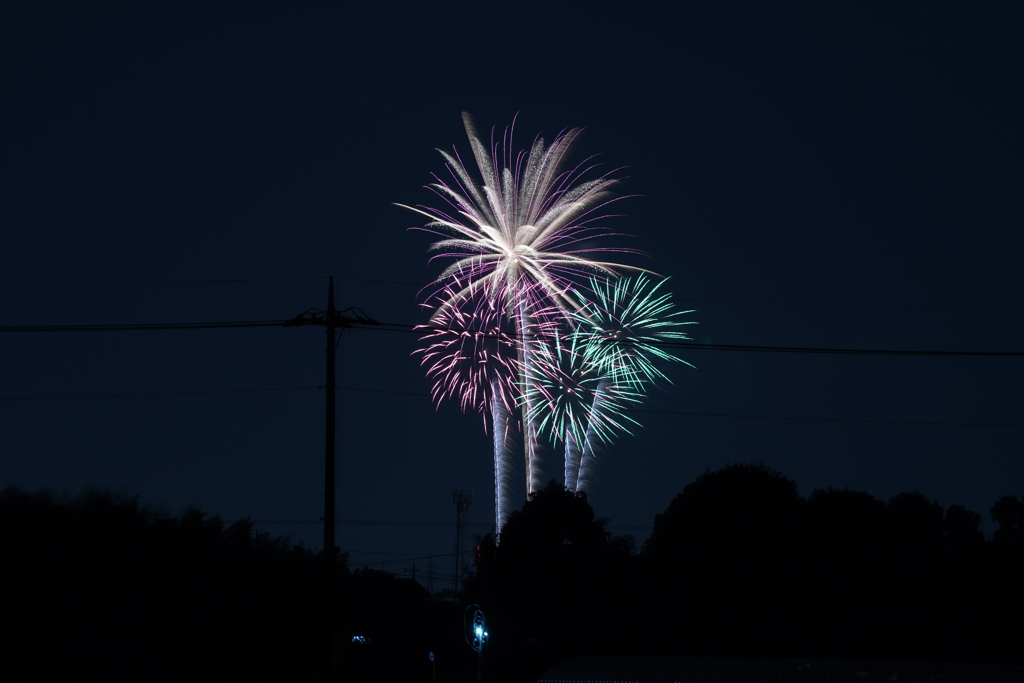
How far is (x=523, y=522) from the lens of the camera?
61.9 metres

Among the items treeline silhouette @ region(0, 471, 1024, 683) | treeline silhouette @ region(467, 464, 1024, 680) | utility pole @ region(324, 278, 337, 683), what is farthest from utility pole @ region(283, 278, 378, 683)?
treeline silhouette @ region(467, 464, 1024, 680)

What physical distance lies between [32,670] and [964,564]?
4586cm

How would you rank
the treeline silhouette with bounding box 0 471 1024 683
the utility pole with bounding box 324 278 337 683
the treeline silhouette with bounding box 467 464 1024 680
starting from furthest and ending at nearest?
the treeline silhouette with bounding box 467 464 1024 680 → the treeline silhouette with bounding box 0 471 1024 683 → the utility pole with bounding box 324 278 337 683

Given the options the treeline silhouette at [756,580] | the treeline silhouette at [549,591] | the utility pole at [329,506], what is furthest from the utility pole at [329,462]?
the treeline silhouette at [756,580]

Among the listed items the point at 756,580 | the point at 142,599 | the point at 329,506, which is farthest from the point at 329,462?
the point at 756,580

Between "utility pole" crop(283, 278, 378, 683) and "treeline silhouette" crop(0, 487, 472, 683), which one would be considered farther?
"treeline silhouette" crop(0, 487, 472, 683)

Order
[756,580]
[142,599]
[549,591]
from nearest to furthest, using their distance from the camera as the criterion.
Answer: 1. [142,599]
2. [756,580]
3. [549,591]

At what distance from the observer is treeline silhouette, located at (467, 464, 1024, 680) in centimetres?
5025

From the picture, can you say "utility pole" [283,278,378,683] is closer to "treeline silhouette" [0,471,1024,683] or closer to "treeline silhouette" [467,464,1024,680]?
"treeline silhouette" [0,471,1024,683]

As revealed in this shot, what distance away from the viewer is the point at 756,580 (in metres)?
52.9

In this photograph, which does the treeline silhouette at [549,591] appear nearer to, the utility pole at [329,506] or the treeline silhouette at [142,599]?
the treeline silhouette at [142,599]

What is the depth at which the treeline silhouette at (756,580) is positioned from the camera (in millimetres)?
50250

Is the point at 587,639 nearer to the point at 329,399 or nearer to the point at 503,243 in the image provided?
the point at 503,243

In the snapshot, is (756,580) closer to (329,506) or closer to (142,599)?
(142,599)
